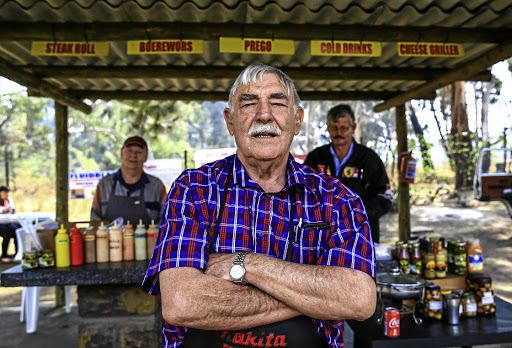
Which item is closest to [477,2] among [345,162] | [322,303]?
[345,162]

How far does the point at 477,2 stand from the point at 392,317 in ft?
8.34

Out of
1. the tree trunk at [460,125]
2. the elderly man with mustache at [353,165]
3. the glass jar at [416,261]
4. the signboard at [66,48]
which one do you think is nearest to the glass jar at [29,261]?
the signboard at [66,48]

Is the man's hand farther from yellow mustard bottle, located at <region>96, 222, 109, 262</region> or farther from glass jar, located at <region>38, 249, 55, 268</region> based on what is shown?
glass jar, located at <region>38, 249, 55, 268</region>

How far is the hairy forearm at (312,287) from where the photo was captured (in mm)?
1476

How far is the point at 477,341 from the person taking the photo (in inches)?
112

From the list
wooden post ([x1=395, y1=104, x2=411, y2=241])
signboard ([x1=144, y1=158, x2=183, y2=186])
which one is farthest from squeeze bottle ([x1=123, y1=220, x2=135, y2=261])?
signboard ([x1=144, y1=158, x2=183, y2=186])

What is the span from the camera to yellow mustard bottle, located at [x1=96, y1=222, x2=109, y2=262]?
313cm

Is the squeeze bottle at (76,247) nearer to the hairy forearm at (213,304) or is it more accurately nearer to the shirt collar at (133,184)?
the shirt collar at (133,184)

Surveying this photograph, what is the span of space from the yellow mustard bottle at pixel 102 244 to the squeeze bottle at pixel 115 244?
0.04 meters

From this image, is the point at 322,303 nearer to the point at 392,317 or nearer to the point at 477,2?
the point at 392,317

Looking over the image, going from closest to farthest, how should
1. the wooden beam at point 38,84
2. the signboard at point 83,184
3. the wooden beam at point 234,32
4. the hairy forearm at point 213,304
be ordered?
the hairy forearm at point 213,304 → the wooden beam at point 234,32 → the wooden beam at point 38,84 → the signboard at point 83,184

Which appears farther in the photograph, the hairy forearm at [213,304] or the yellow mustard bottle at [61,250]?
the yellow mustard bottle at [61,250]

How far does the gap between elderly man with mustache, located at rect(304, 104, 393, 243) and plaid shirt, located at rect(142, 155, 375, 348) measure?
230cm

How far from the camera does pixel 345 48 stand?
3.81 meters
